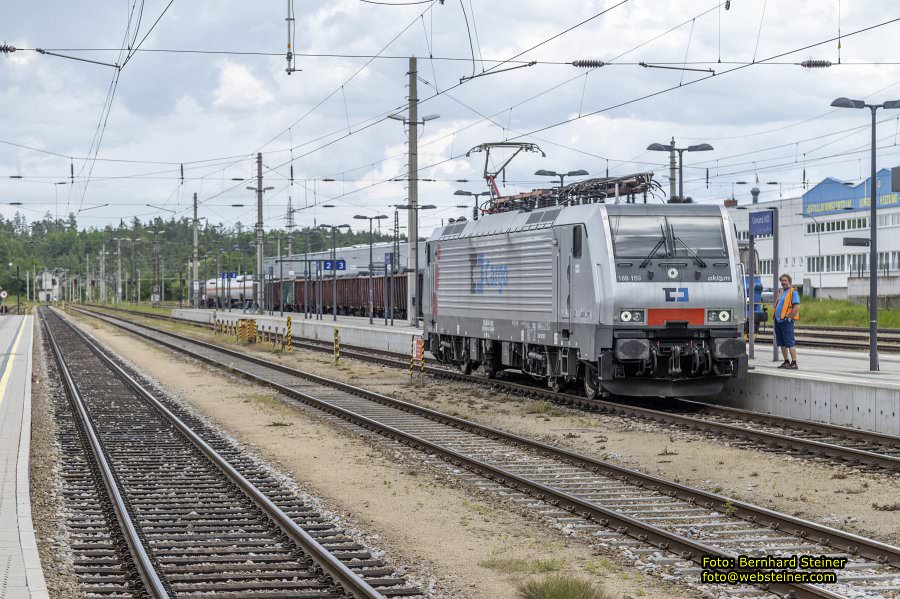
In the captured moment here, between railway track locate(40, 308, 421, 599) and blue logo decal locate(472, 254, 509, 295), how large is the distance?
7.13 meters

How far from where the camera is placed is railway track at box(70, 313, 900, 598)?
8578 mm

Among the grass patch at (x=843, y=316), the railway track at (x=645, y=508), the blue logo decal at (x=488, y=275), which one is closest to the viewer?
the railway track at (x=645, y=508)

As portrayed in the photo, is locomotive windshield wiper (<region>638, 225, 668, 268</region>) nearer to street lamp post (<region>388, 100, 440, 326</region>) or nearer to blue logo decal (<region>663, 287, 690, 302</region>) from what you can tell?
blue logo decal (<region>663, 287, 690, 302</region>)

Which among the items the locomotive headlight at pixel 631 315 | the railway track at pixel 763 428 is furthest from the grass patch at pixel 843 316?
the locomotive headlight at pixel 631 315

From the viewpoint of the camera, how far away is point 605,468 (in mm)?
12883

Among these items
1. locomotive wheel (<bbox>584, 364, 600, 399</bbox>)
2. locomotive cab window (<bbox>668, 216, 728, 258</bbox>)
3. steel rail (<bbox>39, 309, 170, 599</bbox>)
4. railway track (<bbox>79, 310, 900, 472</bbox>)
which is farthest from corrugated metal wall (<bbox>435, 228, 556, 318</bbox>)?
steel rail (<bbox>39, 309, 170, 599</bbox>)

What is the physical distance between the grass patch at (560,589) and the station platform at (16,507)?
3.19 meters

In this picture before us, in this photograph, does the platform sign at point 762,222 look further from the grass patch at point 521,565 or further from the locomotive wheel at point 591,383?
the grass patch at point 521,565

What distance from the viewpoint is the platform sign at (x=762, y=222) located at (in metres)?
20.3

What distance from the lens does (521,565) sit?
8.77 metres

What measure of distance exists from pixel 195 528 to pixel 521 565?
11.0ft

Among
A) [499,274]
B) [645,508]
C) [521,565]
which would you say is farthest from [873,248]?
[521,565]

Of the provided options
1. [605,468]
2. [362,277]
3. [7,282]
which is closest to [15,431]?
[605,468]

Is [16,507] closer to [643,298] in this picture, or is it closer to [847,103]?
[643,298]
